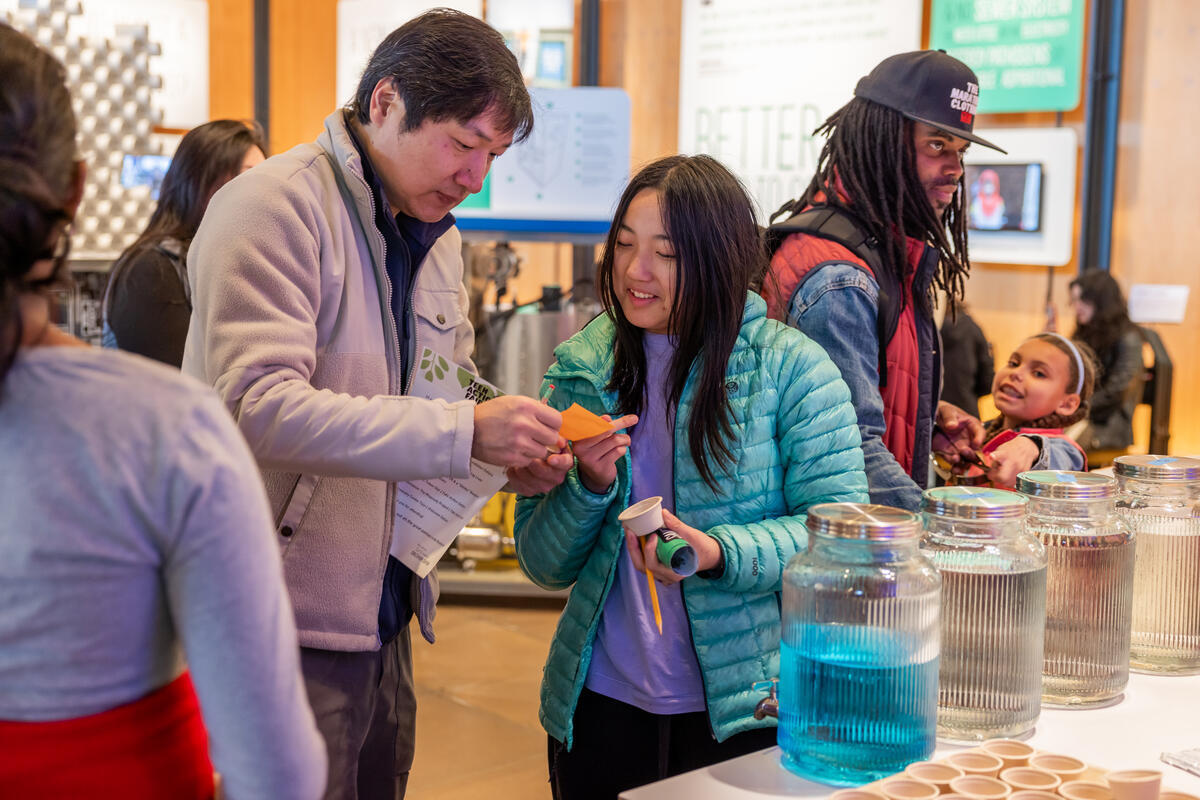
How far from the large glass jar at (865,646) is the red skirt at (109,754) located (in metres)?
0.67

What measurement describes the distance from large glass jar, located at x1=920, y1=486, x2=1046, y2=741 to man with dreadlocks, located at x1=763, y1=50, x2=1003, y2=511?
2.01 feet

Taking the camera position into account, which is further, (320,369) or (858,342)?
(858,342)

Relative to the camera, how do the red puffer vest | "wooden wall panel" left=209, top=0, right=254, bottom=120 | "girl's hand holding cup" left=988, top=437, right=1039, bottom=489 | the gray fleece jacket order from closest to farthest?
1. the gray fleece jacket
2. the red puffer vest
3. "girl's hand holding cup" left=988, top=437, right=1039, bottom=489
4. "wooden wall panel" left=209, top=0, right=254, bottom=120

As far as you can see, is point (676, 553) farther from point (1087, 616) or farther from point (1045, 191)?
point (1045, 191)

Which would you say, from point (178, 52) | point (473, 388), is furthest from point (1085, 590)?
point (178, 52)

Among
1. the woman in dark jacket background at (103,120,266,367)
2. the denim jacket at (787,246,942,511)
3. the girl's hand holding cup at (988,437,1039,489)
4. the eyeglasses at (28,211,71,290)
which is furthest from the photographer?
the woman in dark jacket background at (103,120,266,367)

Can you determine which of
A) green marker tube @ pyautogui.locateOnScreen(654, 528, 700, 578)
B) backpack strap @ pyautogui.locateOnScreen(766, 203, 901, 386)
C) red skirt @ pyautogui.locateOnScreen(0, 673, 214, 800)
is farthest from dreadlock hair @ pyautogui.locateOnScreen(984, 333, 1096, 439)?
red skirt @ pyautogui.locateOnScreen(0, 673, 214, 800)

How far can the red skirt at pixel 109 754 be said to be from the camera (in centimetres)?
93

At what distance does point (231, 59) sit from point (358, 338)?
19.1 ft

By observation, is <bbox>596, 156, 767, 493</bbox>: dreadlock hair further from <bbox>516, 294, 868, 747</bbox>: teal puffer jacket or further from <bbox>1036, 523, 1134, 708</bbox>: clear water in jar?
<bbox>1036, 523, 1134, 708</bbox>: clear water in jar

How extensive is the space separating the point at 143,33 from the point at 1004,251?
4626 mm

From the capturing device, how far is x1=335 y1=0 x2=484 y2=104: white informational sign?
22.0 ft

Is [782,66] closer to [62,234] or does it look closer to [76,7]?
[76,7]

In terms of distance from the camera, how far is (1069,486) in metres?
1.59
